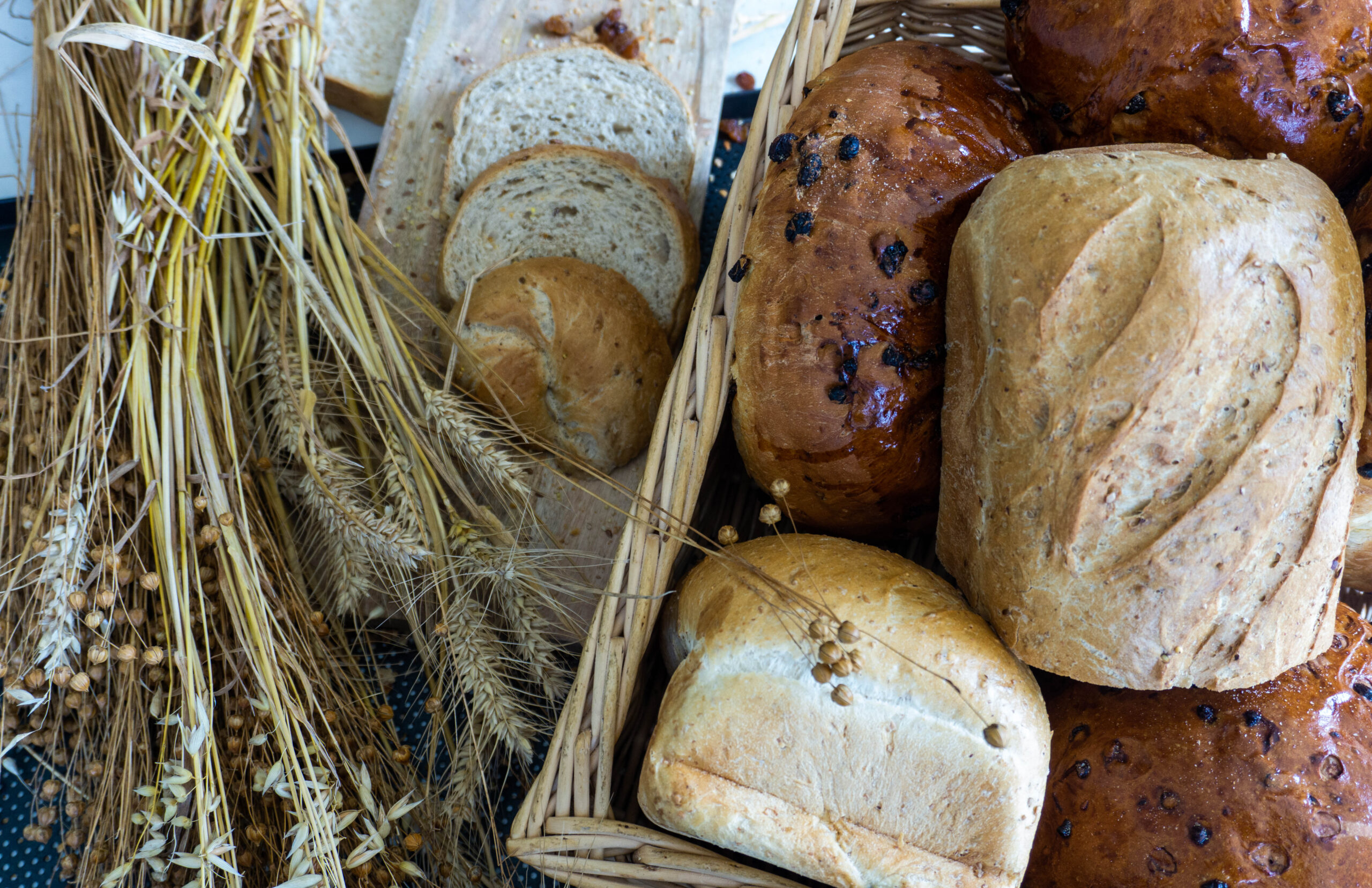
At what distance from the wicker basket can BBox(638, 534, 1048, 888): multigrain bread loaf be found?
0.21 feet

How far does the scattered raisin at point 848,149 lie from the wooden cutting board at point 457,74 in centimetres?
57

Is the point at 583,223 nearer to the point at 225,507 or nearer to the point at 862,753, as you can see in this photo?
the point at 225,507

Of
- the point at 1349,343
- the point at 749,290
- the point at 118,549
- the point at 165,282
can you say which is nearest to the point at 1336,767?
the point at 1349,343

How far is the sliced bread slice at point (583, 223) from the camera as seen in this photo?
147 cm

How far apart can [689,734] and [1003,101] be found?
3.20ft

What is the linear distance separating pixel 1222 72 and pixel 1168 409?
48 centimetres

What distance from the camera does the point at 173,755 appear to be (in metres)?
1.00

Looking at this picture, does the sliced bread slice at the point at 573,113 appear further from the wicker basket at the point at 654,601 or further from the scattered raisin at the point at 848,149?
the scattered raisin at the point at 848,149

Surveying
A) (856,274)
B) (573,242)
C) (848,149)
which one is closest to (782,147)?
(848,149)

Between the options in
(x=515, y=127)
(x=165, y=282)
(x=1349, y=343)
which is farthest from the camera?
(x=515, y=127)

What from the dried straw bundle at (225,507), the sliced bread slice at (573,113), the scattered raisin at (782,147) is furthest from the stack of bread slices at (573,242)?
the scattered raisin at (782,147)

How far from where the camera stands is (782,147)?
3.54ft

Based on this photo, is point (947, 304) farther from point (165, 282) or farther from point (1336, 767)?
point (165, 282)

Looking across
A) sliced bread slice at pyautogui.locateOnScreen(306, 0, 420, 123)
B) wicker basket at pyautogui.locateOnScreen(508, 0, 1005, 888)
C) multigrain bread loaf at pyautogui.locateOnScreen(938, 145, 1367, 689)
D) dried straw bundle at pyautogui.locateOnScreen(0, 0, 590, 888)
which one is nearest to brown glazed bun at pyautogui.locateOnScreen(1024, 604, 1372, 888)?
multigrain bread loaf at pyautogui.locateOnScreen(938, 145, 1367, 689)
